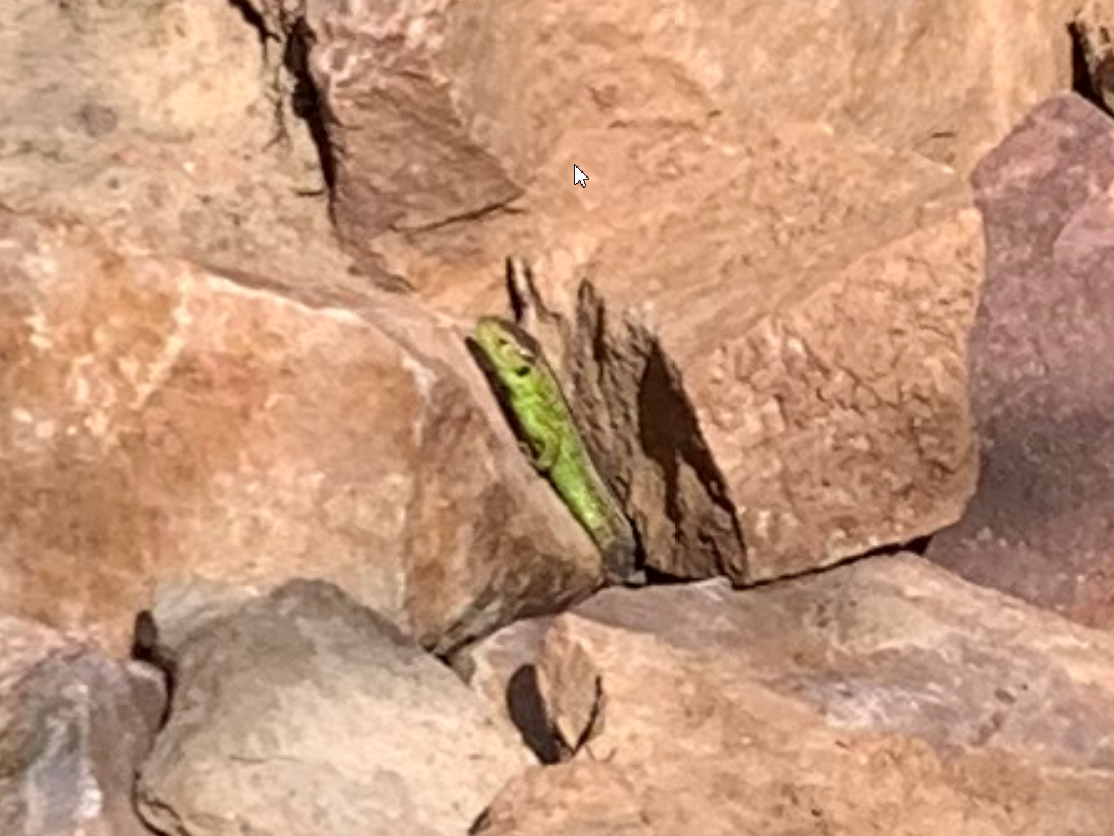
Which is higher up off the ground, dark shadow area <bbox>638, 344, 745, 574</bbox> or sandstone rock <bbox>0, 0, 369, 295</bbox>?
sandstone rock <bbox>0, 0, 369, 295</bbox>

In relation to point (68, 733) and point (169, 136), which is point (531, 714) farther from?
point (169, 136)

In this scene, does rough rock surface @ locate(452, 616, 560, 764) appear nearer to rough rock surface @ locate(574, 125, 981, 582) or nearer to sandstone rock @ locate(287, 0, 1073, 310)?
rough rock surface @ locate(574, 125, 981, 582)

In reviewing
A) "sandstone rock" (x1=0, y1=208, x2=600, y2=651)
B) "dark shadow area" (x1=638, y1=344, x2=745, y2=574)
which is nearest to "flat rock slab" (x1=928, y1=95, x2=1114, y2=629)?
"dark shadow area" (x1=638, y1=344, x2=745, y2=574)

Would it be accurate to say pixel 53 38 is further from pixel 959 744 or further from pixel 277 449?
pixel 959 744

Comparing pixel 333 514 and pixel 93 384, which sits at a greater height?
pixel 93 384

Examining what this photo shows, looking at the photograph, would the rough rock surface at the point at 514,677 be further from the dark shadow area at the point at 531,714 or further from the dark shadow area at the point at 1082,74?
the dark shadow area at the point at 1082,74

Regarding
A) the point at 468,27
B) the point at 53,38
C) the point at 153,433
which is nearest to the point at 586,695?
the point at 153,433

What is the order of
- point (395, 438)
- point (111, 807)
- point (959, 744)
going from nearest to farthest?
1. point (111, 807)
2. point (959, 744)
3. point (395, 438)
